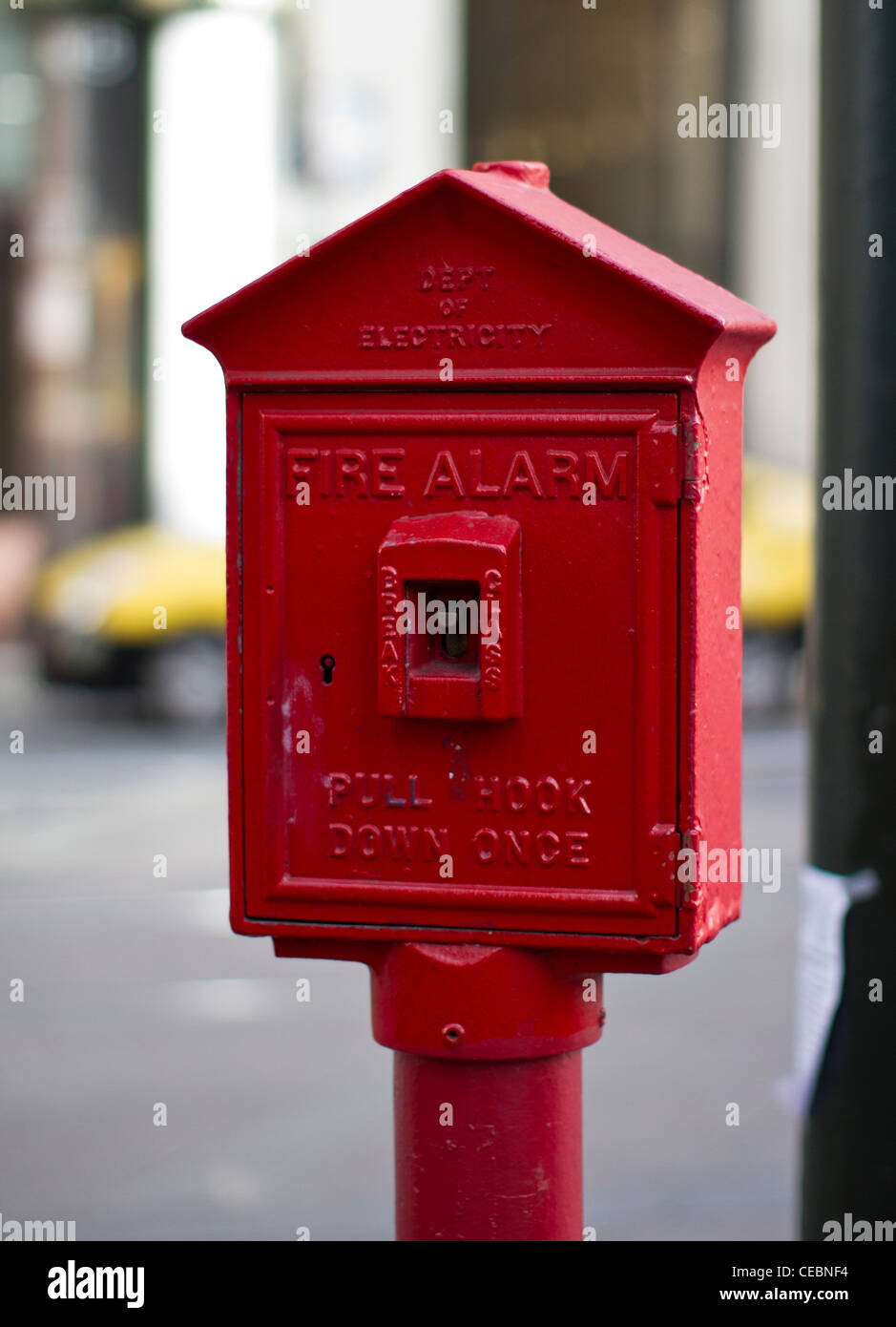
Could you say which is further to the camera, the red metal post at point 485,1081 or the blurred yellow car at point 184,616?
the blurred yellow car at point 184,616

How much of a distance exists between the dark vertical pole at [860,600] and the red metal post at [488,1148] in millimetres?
786

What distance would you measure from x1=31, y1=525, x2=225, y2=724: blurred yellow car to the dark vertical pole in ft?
27.5

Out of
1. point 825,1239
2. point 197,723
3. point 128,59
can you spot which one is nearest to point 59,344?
point 128,59

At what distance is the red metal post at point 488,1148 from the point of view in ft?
7.25

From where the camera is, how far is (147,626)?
1150cm

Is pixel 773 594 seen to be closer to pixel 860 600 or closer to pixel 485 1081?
pixel 860 600

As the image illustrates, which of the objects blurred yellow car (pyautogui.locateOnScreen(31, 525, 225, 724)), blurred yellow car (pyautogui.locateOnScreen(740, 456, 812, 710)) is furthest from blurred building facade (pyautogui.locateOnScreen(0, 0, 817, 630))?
blurred yellow car (pyautogui.locateOnScreen(740, 456, 812, 710))

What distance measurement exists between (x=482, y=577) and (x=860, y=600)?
101 centimetres

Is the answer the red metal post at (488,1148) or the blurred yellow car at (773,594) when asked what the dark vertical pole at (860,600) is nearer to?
the red metal post at (488,1148)

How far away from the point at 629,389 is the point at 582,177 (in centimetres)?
1455

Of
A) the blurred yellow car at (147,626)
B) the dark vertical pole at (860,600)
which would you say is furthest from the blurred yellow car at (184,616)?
the dark vertical pole at (860,600)

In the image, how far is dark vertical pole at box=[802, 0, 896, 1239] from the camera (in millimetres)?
2826

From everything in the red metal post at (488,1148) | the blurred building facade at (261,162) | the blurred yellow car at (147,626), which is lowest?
the red metal post at (488,1148)

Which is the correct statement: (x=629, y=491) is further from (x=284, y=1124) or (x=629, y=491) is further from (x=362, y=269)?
(x=284, y=1124)
